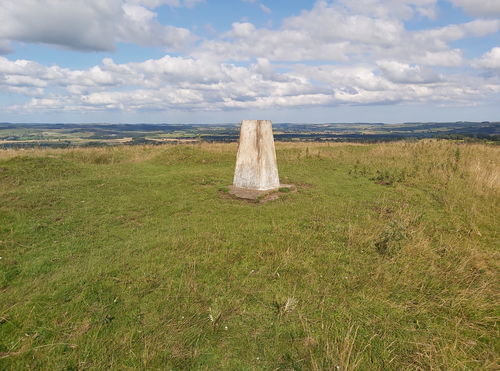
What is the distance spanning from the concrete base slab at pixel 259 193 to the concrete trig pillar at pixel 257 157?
193mm

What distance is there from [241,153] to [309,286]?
25.5 ft

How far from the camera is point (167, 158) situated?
20.7 m

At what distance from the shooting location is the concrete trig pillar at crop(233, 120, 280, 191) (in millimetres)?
12078

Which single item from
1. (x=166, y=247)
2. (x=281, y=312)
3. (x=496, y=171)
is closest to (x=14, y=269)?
(x=166, y=247)

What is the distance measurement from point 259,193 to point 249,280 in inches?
247

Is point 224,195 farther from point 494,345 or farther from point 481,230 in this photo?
point 494,345

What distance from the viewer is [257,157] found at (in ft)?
39.8

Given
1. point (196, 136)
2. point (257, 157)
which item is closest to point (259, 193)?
point (257, 157)

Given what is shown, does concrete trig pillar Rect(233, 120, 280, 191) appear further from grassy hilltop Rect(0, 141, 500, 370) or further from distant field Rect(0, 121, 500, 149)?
distant field Rect(0, 121, 500, 149)

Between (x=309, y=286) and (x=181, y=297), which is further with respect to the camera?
(x=309, y=286)

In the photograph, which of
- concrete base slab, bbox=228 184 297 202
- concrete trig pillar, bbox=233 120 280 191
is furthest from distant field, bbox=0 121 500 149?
concrete base slab, bbox=228 184 297 202

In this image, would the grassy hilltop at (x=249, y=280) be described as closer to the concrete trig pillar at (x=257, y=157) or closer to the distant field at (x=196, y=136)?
the concrete trig pillar at (x=257, y=157)

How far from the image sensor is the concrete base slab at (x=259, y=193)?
11229mm

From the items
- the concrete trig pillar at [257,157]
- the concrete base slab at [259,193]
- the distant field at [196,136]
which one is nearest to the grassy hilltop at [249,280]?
the concrete base slab at [259,193]
